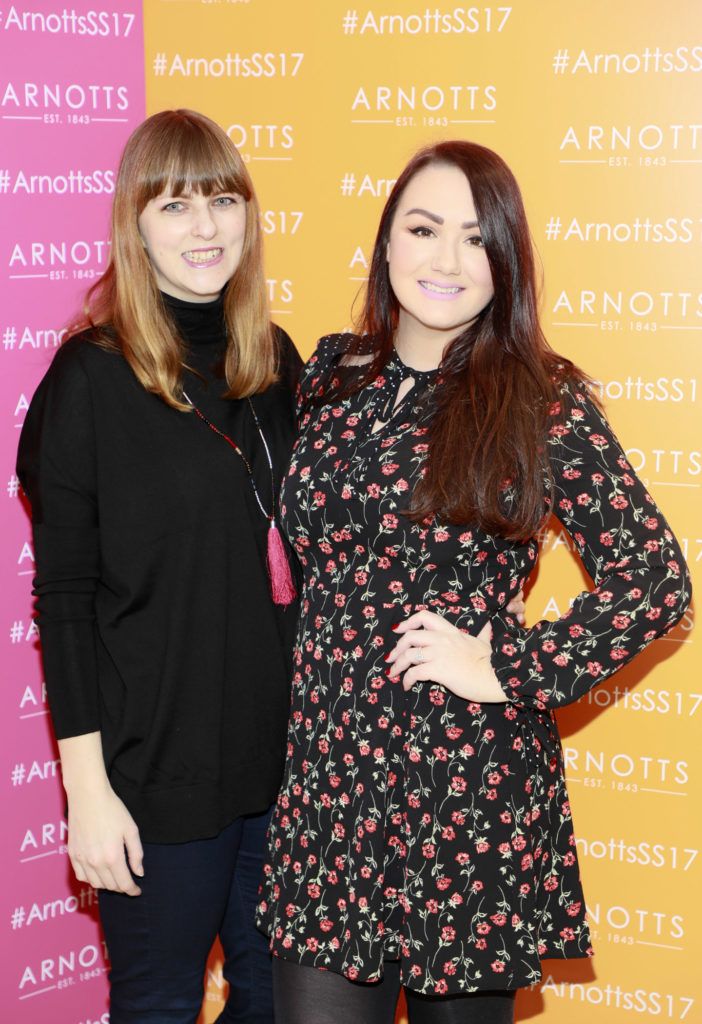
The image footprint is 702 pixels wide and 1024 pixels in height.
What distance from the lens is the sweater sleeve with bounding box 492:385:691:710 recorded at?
177 cm

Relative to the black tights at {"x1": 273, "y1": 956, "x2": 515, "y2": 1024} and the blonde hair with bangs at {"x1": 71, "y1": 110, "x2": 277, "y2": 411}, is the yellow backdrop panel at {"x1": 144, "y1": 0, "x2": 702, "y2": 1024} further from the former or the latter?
the black tights at {"x1": 273, "y1": 956, "x2": 515, "y2": 1024}

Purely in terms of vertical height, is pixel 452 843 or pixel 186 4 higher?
pixel 186 4

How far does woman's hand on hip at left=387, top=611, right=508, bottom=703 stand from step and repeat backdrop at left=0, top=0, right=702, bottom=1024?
0.78m

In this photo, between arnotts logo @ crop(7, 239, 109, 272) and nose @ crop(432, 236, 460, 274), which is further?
arnotts logo @ crop(7, 239, 109, 272)

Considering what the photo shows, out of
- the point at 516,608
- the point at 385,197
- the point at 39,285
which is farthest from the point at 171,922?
the point at 385,197

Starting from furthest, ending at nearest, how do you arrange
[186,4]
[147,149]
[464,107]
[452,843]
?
[186,4], [464,107], [147,149], [452,843]

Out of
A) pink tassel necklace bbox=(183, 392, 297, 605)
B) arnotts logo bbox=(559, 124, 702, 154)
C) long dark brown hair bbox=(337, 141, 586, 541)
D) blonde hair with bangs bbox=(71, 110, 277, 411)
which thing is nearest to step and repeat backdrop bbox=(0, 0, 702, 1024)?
arnotts logo bbox=(559, 124, 702, 154)

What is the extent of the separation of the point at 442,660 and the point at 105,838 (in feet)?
2.04

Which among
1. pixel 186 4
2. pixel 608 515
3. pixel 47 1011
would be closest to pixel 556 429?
pixel 608 515

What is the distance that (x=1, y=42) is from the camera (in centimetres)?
243

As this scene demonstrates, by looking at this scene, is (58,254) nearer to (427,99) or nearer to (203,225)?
(203,225)

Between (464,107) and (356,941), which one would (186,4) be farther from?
(356,941)

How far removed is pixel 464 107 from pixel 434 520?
1.07 m

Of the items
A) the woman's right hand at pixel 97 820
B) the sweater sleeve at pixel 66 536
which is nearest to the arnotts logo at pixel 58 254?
the sweater sleeve at pixel 66 536
